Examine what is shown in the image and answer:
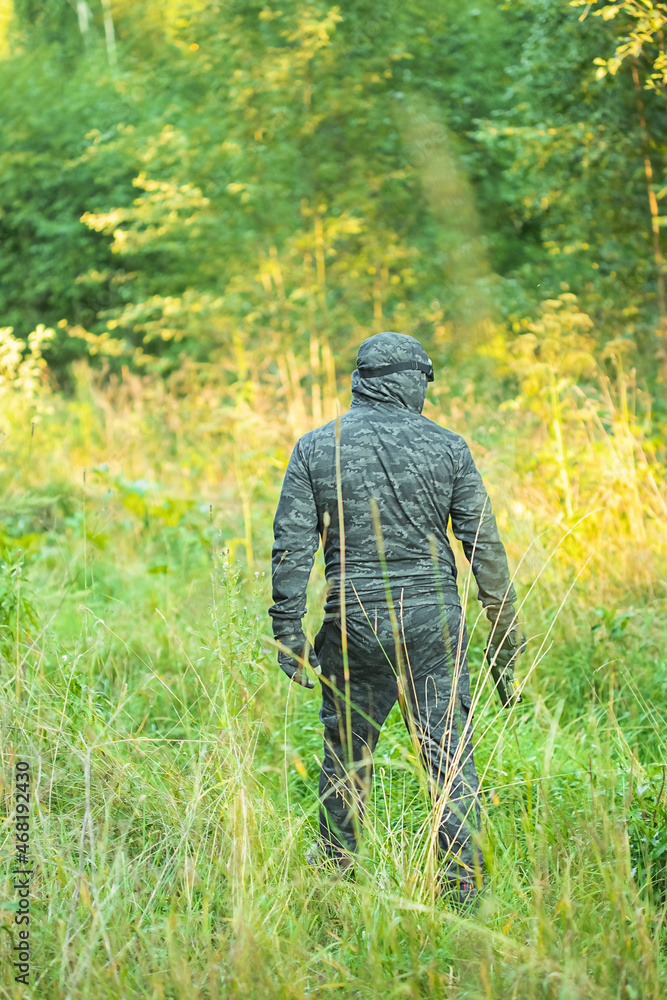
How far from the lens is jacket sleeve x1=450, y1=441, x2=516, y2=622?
280 centimetres

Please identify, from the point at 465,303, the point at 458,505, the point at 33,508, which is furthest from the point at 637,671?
the point at 465,303

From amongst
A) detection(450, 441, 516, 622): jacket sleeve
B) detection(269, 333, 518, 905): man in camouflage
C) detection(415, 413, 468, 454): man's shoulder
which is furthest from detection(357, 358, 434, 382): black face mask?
detection(450, 441, 516, 622): jacket sleeve

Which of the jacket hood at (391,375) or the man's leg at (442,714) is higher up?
the jacket hood at (391,375)

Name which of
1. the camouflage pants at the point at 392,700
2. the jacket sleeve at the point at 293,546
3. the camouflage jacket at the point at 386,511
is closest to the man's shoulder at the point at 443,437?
the camouflage jacket at the point at 386,511

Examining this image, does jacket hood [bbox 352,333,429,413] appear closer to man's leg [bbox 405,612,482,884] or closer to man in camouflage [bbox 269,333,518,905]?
man in camouflage [bbox 269,333,518,905]

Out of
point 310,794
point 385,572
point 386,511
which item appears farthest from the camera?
point 310,794

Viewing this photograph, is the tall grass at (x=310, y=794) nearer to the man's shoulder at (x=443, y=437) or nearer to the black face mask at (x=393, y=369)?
the man's shoulder at (x=443, y=437)

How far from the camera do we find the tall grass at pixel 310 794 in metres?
1.98

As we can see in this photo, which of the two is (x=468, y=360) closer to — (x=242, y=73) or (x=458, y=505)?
(x=242, y=73)

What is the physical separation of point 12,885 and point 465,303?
9073 mm

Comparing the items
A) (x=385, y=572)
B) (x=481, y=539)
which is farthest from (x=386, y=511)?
(x=481, y=539)

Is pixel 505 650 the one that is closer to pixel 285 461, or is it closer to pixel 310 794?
pixel 310 794

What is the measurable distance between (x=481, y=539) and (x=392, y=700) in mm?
603

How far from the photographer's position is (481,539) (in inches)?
111
